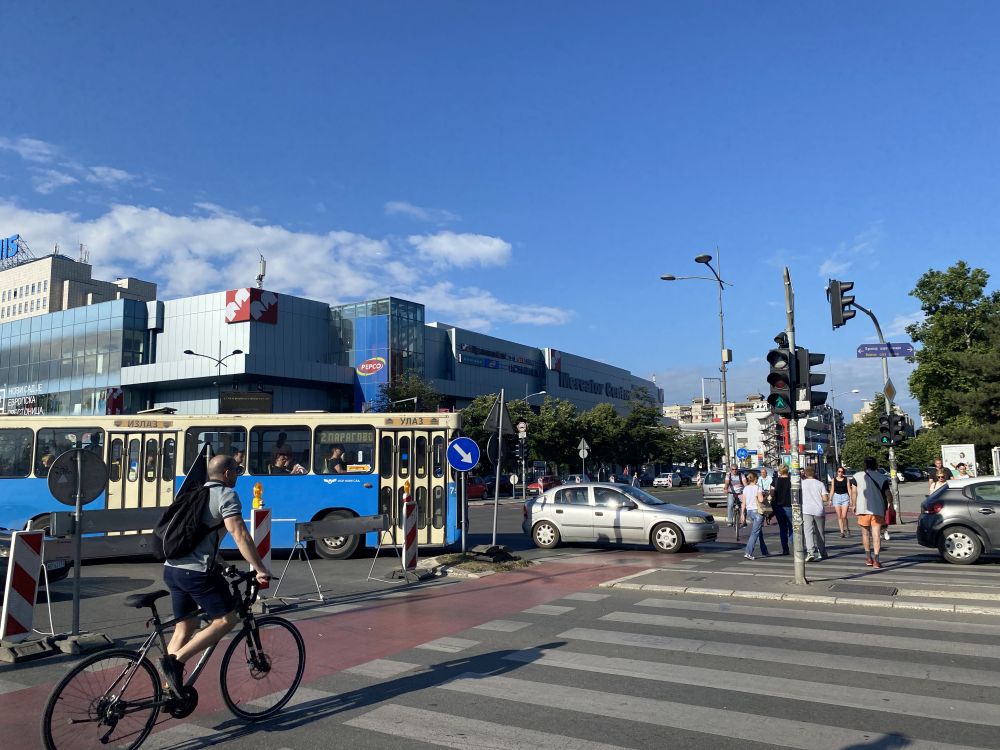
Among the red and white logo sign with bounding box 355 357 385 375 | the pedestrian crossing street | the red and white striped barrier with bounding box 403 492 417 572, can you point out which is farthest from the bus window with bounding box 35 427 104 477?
the red and white logo sign with bounding box 355 357 385 375

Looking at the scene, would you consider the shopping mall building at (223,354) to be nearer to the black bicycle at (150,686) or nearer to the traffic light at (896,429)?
the traffic light at (896,429)

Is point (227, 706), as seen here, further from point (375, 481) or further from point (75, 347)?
point (75, 347)

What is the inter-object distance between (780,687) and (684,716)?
114 centimetres

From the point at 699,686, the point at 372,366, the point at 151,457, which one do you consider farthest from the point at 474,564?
the point at 372,366

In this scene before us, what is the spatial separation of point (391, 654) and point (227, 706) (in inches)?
85.1

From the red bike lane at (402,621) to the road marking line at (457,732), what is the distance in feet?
4.08

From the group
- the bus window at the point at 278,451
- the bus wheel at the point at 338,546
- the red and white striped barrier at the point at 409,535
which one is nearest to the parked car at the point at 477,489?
the bus wheel at the point at 338,546

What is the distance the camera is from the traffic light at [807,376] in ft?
37.7

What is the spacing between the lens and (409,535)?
12.5 metres

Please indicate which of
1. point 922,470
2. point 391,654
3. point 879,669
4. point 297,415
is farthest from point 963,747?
point 922,470

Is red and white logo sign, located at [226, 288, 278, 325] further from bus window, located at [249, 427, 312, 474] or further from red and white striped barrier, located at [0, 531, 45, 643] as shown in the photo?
red and white striped barrier, located at [0, 531, 45, 643]

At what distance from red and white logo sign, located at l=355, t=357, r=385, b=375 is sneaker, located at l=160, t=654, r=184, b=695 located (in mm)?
58189

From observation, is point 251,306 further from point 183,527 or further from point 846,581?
point 183,527

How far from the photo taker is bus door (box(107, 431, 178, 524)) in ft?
49.2
